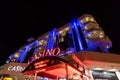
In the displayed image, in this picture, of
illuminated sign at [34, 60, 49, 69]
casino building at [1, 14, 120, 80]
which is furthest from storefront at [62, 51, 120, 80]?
illuminated sign at [34, 60, 49, 69]

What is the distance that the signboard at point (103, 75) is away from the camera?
37.9 ft

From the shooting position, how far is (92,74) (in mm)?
11523

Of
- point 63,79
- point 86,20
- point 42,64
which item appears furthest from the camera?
point 86,20

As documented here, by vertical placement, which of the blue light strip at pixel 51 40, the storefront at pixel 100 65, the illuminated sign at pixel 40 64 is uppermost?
the blue light strip at pixel 51 40

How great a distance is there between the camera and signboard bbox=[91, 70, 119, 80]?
11562mm

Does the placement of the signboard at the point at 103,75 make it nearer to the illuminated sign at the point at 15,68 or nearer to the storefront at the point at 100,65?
the storefront at the point at 100,65

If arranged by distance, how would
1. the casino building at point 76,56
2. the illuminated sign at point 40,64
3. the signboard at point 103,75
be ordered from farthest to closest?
1. the signboard at point 103,75
2. the casino building at point 76,56
3. the illuminated sign at point 40,64

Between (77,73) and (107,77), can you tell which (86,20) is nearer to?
(107,77)

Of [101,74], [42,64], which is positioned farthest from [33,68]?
[101,74]

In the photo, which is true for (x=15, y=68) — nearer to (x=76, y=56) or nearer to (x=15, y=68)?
(x=15, y=68)

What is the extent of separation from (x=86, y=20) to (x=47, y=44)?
5.33 metres

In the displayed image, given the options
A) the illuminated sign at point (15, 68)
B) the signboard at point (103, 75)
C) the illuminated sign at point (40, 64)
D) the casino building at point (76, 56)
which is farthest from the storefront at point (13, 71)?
the illuminated sign at point (40, 64)

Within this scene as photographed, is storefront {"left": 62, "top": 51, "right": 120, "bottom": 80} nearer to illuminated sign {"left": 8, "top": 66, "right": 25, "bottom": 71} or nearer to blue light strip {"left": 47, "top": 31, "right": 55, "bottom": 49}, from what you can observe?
illuminated sign {"left": 8, "top": 66, "right": 25, "bottom": 71}

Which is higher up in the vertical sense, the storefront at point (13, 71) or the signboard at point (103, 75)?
the storefront at point (13, 71)
